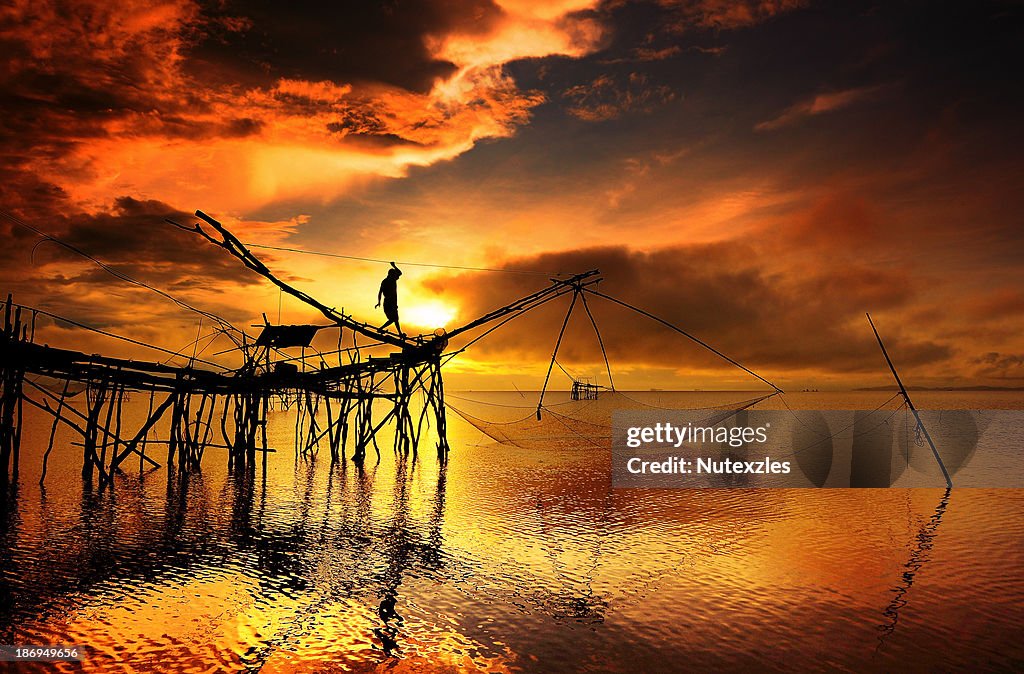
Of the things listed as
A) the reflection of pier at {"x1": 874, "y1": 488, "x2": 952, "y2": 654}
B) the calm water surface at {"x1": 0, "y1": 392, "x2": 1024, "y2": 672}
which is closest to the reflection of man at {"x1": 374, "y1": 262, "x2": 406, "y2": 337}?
the calm water surface at {"x1": 0, "y1": 392, "x2": 1024, "y2": 672}

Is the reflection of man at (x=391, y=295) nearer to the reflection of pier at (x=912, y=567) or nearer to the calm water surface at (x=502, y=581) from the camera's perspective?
the calm water surface at (x=502, y=581)

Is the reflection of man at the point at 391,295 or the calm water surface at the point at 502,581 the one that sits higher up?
the reflection of man at the point at 391,295

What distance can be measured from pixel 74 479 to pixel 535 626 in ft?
64.0

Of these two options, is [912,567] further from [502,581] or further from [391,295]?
[391,295]

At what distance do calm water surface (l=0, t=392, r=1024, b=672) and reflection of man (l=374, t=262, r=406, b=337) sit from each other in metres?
5.25

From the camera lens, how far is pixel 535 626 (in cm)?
979

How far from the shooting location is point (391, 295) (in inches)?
834

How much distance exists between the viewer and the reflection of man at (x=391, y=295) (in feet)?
68.8

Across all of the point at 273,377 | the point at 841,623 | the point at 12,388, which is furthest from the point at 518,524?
the point at 12,388

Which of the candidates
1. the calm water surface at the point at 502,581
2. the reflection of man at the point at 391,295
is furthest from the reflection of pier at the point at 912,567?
the reflection of man at the point at 391,295

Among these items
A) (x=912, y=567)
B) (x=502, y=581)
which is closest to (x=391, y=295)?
(x=502, y=581)

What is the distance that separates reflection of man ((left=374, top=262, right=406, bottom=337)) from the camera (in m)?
21.0

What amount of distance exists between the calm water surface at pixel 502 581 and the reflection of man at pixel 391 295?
5.25 m

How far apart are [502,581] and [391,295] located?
11.3 meters
